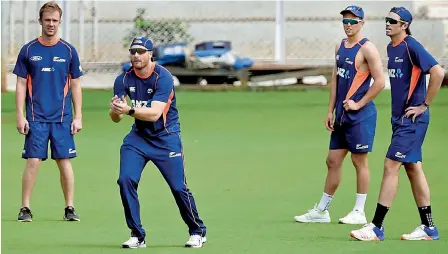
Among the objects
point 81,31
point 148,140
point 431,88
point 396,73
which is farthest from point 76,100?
point 81,31

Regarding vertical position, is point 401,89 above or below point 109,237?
above

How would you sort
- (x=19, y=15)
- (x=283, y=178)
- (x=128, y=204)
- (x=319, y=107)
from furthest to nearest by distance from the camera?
(x=19, y=15) → (x=319, y=107) → (x=283, y=178) → (x=128, y=204)

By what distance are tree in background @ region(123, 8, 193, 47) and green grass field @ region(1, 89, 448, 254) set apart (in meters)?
8.87

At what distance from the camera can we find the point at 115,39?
29359 mm

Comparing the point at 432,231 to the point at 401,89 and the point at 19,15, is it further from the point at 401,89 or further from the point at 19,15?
the point at 19,15

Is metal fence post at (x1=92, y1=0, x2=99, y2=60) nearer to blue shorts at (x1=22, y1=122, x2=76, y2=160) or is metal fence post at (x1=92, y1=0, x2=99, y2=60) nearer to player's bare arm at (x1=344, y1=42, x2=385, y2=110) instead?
blue shorts at (x1=22, y1=122, x2=76, y2=160)

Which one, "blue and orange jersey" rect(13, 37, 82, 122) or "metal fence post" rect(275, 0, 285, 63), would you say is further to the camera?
"metal fence post" rect(275, 0, 285, 63)

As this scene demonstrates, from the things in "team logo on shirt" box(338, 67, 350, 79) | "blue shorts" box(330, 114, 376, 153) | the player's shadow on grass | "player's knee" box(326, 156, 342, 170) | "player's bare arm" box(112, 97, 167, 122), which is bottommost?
the player's shadow on grass

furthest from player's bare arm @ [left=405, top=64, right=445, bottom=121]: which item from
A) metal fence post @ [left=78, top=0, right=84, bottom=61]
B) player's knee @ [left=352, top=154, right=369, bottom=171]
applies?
metal fence post @ [left=78, top=0, right=84, bottom=61]

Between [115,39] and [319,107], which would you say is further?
[115,39]

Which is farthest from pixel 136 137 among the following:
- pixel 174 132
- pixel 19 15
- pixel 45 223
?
pixel 19 15

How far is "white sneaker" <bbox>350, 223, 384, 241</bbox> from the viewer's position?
8883 mm

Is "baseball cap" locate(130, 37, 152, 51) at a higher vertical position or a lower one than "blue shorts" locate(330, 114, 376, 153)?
higher

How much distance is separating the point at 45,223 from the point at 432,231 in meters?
3.05
